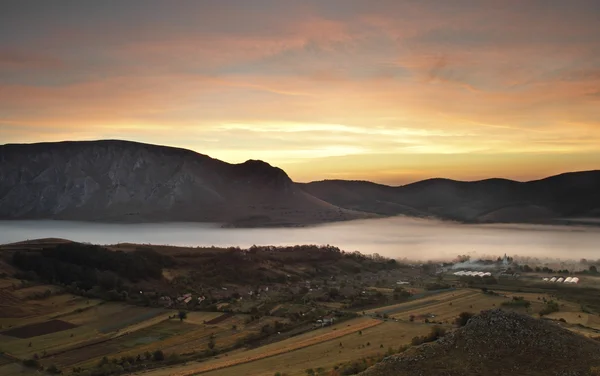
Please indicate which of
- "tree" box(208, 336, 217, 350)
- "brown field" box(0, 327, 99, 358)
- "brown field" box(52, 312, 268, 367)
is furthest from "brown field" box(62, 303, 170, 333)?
"tree" box(208, 336, 217, 350)

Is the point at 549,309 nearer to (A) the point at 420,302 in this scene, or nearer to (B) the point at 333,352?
(A) the point at 420,302

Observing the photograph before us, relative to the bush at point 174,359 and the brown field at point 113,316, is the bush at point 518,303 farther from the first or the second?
the bush at point 174,359

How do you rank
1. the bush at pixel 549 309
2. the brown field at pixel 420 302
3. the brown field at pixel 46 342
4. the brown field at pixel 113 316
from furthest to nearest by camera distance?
the brown field at pixel 420 302 → the bush at pixel 549 309 → the brown field at pixel 113 316 → the brown field at pixel 46 342

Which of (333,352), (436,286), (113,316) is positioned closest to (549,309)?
(436,286)

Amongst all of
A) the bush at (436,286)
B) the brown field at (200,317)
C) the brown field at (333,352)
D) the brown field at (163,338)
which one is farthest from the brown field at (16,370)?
the bush at (436,286)

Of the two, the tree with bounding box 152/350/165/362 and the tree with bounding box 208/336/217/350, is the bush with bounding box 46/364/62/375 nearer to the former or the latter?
the tree with bounding box 152/350/165/362

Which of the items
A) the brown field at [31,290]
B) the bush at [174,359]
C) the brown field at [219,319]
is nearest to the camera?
the bush at [174,359]
